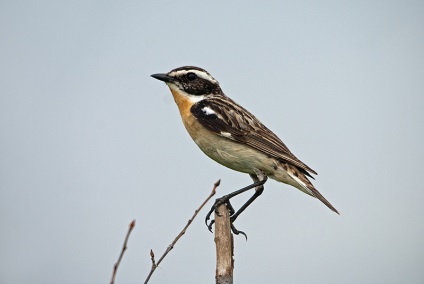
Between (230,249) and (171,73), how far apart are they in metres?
3.61

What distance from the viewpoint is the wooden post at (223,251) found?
19.0 feet

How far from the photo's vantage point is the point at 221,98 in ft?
30.1

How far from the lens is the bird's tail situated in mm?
7878

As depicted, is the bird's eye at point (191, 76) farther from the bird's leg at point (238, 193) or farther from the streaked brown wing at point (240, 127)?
the bird's leg at point (238, 193)

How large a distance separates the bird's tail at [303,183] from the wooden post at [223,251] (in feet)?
5.55

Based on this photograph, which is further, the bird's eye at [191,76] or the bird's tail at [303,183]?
the bird's eye at [191,76]

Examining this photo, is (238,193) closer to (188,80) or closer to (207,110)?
(207,110)

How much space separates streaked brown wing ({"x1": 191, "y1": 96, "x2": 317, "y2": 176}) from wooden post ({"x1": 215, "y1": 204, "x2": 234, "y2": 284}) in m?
1.77

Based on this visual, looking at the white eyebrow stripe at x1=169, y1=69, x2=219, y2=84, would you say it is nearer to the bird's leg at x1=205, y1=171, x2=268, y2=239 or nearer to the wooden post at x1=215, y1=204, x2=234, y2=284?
the bird's leg at x1=205, y1=171, x2=268, y2=239

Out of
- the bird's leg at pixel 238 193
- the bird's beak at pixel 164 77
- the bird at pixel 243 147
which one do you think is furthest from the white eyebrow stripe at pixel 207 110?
the bird's leg at pixel 238 193

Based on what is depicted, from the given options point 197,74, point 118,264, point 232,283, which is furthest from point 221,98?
point 118,264

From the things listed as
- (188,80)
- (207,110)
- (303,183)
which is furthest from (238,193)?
(188,80)

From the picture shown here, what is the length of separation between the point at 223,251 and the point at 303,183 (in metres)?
2.35

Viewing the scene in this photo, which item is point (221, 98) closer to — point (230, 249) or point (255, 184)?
point (255, 184)
